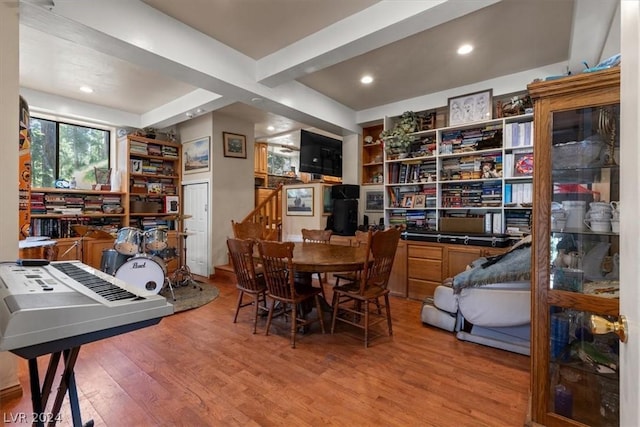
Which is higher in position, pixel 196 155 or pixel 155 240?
pixel 196 155

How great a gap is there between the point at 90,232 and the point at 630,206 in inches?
222

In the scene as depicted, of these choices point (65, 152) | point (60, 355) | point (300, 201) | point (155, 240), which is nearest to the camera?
point (60, 355)

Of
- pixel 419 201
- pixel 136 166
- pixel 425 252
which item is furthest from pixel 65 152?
pixel 425 252

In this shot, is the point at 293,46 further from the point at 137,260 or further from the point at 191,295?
the point at 191,295

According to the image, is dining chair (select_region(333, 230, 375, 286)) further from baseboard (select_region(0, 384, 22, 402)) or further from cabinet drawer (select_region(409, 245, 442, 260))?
baseboard (select_region(0, 384, 22, 402))

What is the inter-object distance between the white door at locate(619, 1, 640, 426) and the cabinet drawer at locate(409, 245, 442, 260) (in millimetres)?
2930

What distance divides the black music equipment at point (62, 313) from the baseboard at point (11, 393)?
2.96 feet

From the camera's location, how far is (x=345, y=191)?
182 inches

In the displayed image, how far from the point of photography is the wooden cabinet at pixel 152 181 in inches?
201

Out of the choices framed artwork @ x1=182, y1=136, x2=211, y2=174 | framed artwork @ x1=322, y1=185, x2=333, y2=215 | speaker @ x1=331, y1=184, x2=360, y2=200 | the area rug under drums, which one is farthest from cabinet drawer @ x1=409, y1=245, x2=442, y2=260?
framed artwork @ x1=182, y1=136, x2=211, y2=174

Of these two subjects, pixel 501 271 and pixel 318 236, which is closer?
pixel 501 271

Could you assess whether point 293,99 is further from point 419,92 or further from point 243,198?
point 243,198

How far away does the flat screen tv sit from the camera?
439 cm

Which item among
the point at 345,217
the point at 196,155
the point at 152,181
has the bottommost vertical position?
the point at 345,217
